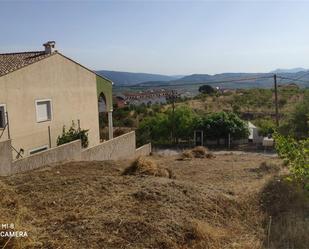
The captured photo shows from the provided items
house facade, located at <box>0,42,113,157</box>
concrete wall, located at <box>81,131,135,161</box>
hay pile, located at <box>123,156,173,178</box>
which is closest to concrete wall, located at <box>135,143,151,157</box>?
concrete wall, located at <box>81,131,135,161</box>

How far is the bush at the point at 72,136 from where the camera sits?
18953 millimetres

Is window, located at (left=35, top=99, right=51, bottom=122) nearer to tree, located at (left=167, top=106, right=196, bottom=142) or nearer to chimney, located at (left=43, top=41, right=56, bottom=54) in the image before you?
chimney, located at (left=43, top=41, right=56, bottom=54)

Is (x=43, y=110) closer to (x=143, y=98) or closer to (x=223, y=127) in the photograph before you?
(x=223, y=127)

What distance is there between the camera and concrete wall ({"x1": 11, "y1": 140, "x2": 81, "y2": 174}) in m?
12.3

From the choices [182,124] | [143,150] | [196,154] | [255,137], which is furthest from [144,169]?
[255,137]

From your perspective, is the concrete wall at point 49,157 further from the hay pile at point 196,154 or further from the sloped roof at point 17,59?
the hay pile at point 196,154

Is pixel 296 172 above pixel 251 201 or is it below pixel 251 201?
above

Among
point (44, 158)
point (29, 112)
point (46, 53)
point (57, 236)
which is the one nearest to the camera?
point (57, 236)

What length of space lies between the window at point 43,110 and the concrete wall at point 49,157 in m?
3.58

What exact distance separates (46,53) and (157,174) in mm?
12803

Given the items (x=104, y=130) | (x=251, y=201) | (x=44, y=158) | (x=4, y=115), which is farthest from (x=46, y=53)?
(x=251, y=201)

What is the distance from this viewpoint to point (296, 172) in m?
7.16

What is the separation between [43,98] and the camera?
18.6 m

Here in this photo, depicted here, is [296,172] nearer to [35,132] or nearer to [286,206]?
[286,206]
